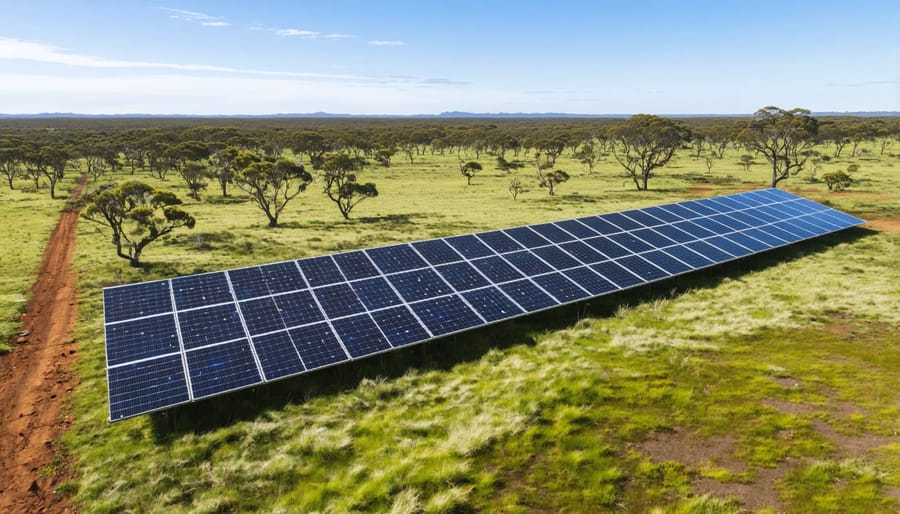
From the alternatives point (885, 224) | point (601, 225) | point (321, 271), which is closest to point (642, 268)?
point (601, 225)

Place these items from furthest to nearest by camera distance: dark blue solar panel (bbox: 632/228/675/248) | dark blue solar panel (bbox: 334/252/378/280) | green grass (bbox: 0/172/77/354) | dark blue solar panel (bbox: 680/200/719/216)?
dark blue solar panel (bbox: 680/200/719/216) < dark blue solar panel (bbox: 632/228/675/248) < green grass (bbox: 0/172/77/354) < dark blue solar panel (bbox: 334/252/378/280)

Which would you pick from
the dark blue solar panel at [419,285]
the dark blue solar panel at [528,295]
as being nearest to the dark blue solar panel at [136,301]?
the dark blue solar panel at [419,285]

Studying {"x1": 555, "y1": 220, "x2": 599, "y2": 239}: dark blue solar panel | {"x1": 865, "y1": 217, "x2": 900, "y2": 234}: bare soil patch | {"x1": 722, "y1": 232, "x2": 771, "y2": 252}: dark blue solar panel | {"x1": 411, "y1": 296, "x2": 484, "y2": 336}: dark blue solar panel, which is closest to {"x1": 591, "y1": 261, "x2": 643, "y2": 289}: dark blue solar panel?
{"x1": 555, "y1": 220, "x2": 599, "y2": 239}: dark blue solar panel

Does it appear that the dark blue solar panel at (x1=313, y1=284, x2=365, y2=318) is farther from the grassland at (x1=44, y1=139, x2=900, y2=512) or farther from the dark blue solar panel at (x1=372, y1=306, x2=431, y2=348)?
the grassland at (x1=44, y1=139, x2=900, y2=512)

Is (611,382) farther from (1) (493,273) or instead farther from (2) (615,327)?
(1) (493,273)

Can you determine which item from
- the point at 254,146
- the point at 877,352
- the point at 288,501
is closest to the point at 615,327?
the point at 877,352

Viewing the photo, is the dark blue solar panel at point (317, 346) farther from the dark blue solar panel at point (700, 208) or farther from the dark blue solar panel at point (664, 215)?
the dark blue solar panel at point (700, 208)
